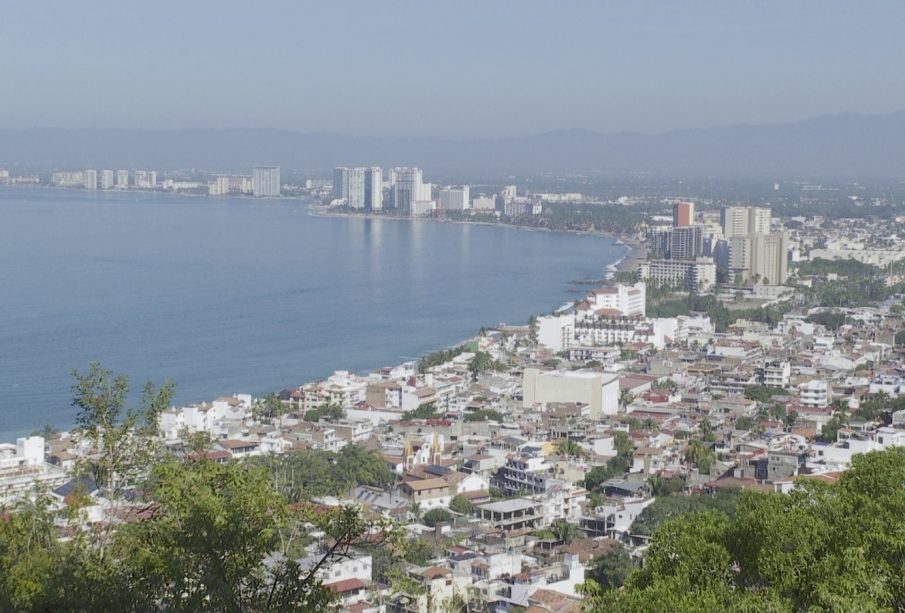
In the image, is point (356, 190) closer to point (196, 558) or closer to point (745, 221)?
point (745, 221)

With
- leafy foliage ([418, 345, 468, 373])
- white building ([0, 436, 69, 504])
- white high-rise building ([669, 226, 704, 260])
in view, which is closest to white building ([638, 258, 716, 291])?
white high-rise building ([669, 226, 704, 260])

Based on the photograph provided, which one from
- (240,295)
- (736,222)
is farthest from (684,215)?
(240,295)

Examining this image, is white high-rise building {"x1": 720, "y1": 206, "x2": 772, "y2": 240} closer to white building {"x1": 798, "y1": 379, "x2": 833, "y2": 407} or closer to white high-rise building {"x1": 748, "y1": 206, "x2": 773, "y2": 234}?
white high-rise building {"x1": 748, "y1": 206, "x2": 773, "y2": 234}

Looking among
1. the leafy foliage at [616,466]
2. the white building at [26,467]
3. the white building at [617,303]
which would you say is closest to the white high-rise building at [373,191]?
the white building at [617,303]

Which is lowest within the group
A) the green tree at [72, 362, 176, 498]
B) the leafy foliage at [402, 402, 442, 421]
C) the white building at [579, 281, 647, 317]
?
the leafy foliage at [402, 402, 442, 421]

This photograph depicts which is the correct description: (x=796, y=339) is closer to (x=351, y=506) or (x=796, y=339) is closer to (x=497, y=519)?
(x=497, y=519)

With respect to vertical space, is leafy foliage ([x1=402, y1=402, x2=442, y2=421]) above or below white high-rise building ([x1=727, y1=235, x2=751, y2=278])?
below

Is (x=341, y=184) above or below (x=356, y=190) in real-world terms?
above

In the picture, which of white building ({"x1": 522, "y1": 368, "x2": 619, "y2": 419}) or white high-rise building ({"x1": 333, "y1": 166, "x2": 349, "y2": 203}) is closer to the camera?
white building ({"x1": 522, "y1": 368, "x2": 619, "y2": 419})
